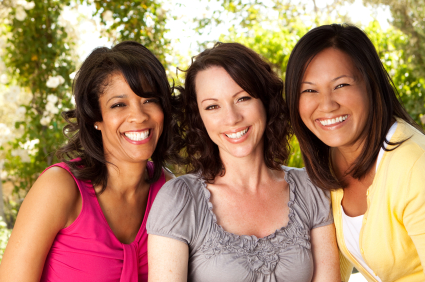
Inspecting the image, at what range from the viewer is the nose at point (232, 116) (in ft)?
6.46

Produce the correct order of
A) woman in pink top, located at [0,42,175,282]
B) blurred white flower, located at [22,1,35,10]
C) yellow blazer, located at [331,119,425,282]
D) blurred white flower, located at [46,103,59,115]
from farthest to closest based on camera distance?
blurred white flower, located at [46,103,59,115]
blurred white flower, located at [22,1,35,10]
woman in pink top, located at [0,42,175,282]
yellow blazer, located at [331,119,425,282]

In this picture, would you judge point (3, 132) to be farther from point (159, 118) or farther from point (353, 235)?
point (353, 235)

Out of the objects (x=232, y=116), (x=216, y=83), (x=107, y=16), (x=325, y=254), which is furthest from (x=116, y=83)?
(x=107, y=16)

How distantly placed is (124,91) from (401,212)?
1.41m

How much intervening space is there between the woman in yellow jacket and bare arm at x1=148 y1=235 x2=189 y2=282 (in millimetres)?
801

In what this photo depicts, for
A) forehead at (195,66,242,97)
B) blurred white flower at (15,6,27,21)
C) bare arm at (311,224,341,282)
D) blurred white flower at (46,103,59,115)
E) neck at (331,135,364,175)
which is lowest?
bare arm at (311,224,341,282)

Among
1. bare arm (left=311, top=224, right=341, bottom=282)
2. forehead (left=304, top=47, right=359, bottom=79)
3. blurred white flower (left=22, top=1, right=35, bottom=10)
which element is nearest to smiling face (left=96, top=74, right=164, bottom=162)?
forehead (left=304, top=47, right=359, bottom=79)

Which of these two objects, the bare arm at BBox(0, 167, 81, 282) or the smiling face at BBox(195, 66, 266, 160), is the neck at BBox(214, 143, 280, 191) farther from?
the bare arm at BBox(0, 167, 81, 282)

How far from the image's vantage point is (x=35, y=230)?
1.90 m

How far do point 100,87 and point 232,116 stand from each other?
0.71 m

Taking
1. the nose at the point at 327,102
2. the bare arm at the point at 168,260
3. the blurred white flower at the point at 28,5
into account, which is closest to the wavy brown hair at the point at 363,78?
the nose at the point at 327,102

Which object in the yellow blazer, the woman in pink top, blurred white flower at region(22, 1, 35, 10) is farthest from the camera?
blurred white flower at region(22, 1, 35, 10)

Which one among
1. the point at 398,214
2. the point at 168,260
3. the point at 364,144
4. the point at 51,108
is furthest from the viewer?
the point at 51,108

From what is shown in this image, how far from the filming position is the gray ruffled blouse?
1.84 m
